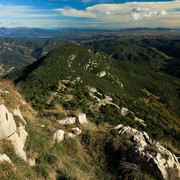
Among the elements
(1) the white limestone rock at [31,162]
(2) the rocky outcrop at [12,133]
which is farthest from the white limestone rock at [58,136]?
(1) the white limestone rock at [31,162]

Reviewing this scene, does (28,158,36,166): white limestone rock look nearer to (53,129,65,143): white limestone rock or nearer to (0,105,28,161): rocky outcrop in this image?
(0,105,28,161): rocky outcrop

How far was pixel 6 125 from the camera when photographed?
7312mm

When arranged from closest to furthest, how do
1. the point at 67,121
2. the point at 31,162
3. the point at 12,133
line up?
the point at 31,162 → the point at 12,133 → the point at 67,121

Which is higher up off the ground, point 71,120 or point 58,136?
point 58,136

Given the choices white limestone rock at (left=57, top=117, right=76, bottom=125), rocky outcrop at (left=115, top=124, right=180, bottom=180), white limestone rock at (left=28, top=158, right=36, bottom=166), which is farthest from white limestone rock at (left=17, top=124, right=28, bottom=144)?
rocky outcrop at (left=115, top=124, right=180, bottom=180)

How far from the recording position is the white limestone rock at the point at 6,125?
7172 millimetres

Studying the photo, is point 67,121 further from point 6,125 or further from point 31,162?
point 6,125

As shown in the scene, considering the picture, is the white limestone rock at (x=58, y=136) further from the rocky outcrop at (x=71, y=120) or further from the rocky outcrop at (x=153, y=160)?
the rocky outcrop at (x=153, y=160)

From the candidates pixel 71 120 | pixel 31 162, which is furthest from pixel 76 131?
pixel 31 162

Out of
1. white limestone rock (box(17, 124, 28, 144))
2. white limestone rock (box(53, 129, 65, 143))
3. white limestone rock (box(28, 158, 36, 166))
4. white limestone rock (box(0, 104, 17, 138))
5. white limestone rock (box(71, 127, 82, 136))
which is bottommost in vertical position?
white limestone rock (box(71, 127, 82, 136))

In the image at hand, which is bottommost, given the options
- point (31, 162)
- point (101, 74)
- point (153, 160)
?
point (101, 74)

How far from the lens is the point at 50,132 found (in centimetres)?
1016

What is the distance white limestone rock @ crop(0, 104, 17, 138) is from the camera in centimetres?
717

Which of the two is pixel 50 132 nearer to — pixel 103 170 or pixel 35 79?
pixel 103 170
